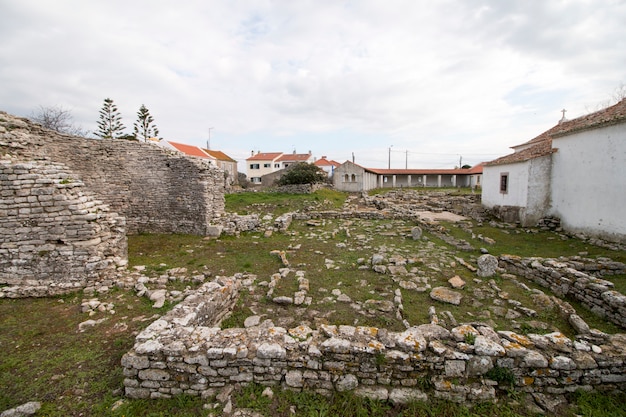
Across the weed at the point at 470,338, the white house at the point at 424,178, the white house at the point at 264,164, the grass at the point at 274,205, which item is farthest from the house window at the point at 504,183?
the white house at the point at 264,164

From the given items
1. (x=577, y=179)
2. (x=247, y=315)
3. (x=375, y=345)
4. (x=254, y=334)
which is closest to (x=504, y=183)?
(x=577, y=179)

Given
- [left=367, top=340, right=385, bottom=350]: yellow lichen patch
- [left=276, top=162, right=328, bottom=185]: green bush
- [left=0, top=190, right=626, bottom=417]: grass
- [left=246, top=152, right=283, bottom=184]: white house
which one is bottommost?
[left=0, top=190, right=626, bottom=417]: grass

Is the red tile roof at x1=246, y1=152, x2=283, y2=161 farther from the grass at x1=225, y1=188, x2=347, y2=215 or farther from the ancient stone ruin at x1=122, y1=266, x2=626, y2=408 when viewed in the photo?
the ancient stone ruin at x1=122, y1=266, x2=626, y2=408

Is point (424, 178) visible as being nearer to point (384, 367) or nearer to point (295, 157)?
point (295, 157)

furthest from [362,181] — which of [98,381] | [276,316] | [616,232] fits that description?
[98,381]

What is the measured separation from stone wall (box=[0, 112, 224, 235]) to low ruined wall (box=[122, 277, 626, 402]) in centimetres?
920

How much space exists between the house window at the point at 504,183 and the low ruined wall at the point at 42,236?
21.8 metres

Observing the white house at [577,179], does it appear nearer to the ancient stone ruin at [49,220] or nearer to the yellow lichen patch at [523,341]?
the yellow lichen patch at [523,341]

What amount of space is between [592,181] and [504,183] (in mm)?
5815

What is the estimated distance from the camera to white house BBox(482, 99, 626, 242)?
1130 cm

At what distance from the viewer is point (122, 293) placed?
661cm

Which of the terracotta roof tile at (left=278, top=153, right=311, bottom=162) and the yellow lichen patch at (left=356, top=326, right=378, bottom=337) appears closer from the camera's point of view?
the yellow lichen patch at (left=356, top=326, right=378, bottom=337)

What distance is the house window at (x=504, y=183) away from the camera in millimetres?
17833

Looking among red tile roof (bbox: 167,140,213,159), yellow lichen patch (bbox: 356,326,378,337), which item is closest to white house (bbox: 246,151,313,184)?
red tile roof (bbox: 167,140,213,159)
